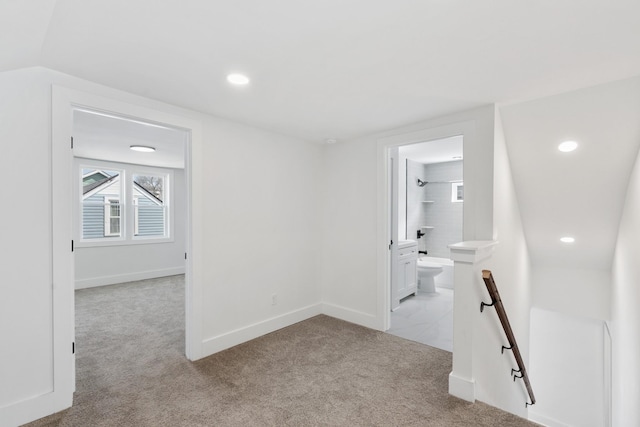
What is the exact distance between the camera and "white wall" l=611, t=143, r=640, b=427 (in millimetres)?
2533

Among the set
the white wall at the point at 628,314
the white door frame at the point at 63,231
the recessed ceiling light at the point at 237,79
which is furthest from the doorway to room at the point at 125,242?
the white wall at the point at 628,314

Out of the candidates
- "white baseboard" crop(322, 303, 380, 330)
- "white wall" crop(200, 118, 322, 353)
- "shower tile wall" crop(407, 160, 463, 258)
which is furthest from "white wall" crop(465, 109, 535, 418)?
"shower tile wall" crop(407, 160, 463, 258)

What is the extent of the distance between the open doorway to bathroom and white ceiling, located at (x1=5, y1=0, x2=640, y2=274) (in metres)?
1.29

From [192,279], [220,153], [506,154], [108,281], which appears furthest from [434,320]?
[108,281]

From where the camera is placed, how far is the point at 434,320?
12.8ft

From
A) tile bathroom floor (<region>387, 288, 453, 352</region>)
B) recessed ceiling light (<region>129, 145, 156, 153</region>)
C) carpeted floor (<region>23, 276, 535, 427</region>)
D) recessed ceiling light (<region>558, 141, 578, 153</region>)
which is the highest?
recessed ceiling light (<region>129, 145, 156, 153</region>)

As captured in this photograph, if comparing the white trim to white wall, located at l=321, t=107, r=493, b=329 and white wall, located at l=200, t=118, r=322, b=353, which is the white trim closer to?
white wall, located at l=200, t=118, r=322, b=353

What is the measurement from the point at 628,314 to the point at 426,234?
3566 mm

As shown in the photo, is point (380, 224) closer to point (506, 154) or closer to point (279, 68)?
point (506, 154)

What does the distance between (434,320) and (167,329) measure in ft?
10.7

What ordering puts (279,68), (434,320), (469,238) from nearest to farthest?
(279,68)
(469,238)
(434,320)

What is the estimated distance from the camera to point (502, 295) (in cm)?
293

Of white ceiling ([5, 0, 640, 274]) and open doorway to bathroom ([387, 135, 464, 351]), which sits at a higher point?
white ceiling ([5, 0, 640, 274])

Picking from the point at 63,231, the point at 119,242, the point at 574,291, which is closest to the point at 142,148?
the point at 119,242
